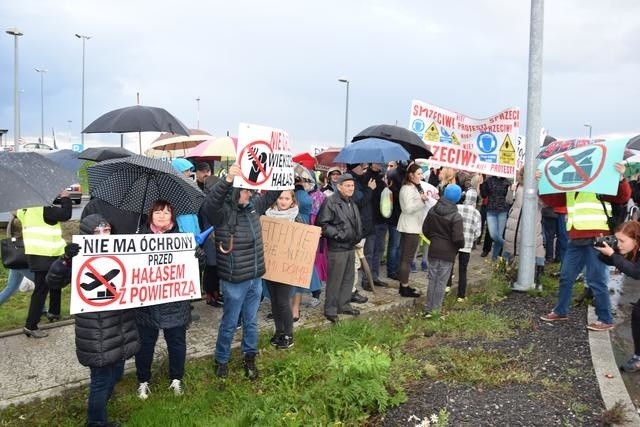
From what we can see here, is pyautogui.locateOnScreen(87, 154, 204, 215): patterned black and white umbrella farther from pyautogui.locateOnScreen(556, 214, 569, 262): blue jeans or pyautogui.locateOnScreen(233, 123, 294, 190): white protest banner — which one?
pyautogui.locateOnScreen(556, 214, 569, 262): blue jeans

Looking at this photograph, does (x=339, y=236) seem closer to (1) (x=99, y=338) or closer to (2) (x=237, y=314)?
(2) (x=237, y=314)

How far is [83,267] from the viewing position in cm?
344

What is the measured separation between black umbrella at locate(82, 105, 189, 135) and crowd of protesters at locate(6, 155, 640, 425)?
60cm

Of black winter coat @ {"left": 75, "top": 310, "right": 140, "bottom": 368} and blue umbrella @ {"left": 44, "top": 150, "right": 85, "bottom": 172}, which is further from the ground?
blue umbrella @ {"left": 44, "top": 150, "right": 85, "bottom": 172}

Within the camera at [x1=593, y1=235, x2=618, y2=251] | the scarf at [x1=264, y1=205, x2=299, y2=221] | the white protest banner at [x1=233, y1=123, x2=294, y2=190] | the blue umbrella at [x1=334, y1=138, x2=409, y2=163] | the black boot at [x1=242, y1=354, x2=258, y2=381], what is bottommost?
the black boot at [x1=242, y1=354, x2=258, y2=381]

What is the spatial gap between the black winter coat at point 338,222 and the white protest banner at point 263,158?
119 centimetres

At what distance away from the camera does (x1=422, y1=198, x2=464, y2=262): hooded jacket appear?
6.05m

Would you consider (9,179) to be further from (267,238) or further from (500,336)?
(500,336)

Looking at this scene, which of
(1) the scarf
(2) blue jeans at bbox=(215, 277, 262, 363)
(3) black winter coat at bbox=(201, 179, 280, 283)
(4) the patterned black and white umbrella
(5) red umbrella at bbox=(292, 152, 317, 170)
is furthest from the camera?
(5) red umbrella at bbox=(292, 152, 317, 170)

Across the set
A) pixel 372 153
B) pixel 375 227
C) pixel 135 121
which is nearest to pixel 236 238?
pixel 135 121

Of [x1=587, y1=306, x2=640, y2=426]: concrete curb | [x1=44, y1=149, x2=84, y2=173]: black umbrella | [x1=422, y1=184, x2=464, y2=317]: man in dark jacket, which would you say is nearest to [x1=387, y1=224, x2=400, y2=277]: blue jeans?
[x1=422, y1=184, x2=464, y2=317]: man in dark jacket

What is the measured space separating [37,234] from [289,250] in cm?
257

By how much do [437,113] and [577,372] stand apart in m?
5.00

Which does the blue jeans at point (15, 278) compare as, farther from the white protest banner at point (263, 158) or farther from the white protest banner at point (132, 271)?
the white protest banner at point (263, 158)
